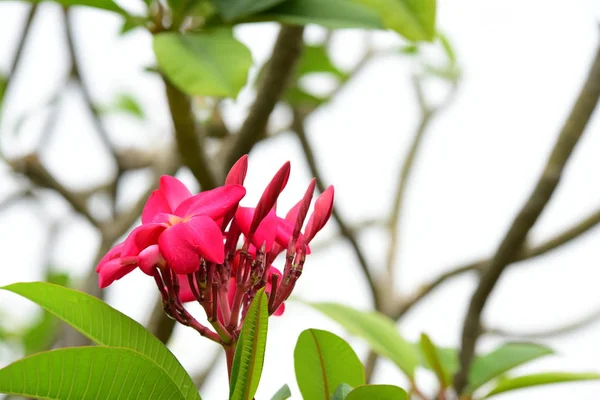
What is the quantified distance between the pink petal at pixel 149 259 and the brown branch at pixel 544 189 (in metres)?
0.52

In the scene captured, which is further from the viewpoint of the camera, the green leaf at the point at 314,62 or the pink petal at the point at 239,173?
the green leaf at the point at 314,62

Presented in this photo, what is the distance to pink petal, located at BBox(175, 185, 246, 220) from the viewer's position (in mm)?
476

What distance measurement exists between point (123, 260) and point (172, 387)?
0.30 feet

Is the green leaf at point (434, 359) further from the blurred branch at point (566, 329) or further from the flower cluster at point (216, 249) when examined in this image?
the blurred branch at point (566, 329)

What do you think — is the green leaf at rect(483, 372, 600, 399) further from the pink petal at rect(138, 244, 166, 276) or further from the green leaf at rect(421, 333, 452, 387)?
the pink petal at rect(138, 244, 166, 276)

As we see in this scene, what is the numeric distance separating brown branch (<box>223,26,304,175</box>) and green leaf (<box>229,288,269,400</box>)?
488mm

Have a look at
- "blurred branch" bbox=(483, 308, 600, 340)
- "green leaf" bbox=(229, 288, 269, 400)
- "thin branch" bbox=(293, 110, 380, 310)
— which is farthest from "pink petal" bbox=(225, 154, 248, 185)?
"blurred branch" bbox=(483, 308, 600, 340)

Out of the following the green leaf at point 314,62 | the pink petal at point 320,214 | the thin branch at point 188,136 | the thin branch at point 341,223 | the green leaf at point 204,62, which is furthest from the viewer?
the thin branch at point 341,223

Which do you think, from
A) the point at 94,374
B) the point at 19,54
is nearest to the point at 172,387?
the point at 94,374

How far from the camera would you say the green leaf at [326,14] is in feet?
2.70

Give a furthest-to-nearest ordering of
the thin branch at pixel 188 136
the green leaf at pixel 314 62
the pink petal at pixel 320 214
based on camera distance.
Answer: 1. the green leaf at pixel 314 62
2. the thin branch at pixel 188 136
3. the pink petal at pixel 320 214

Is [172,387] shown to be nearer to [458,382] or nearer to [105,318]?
[105,318]

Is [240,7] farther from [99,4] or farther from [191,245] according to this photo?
[191,245]

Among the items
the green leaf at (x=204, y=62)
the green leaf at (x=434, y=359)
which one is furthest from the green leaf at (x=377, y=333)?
the green leaf at (x=204, y=62)
